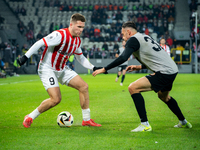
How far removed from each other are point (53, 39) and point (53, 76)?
72 centimetres

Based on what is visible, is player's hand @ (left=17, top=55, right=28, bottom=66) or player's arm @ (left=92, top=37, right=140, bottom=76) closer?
player's arm @ (left=92, top=37, right=140, bottom=76)

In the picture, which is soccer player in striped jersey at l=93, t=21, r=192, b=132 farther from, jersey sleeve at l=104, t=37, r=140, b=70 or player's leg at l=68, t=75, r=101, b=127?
player's leg at l=68, t=75, r=101, b=127

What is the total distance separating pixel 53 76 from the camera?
5.35 m

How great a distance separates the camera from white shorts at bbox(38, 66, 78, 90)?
209 inches

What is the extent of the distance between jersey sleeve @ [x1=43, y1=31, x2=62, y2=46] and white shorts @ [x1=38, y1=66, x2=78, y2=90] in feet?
1.93

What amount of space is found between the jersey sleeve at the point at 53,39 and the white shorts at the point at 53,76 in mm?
588

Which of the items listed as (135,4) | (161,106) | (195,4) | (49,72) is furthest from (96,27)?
(49,72)

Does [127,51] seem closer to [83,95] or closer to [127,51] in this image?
[127,51]

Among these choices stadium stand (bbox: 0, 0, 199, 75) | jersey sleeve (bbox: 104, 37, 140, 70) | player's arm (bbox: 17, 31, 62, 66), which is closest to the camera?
jersey sleeve (bbox: 104, 37, 140, 70)

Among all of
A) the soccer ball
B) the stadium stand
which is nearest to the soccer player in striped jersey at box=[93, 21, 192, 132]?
the soccer ball

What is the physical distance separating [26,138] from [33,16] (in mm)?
34066

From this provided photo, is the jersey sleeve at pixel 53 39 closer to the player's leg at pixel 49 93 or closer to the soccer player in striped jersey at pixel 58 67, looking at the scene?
the soccer player in striped jersey at pixel 58 67

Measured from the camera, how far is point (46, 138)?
441cm

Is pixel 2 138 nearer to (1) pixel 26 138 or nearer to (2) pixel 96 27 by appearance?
(1) pixel 26 138
